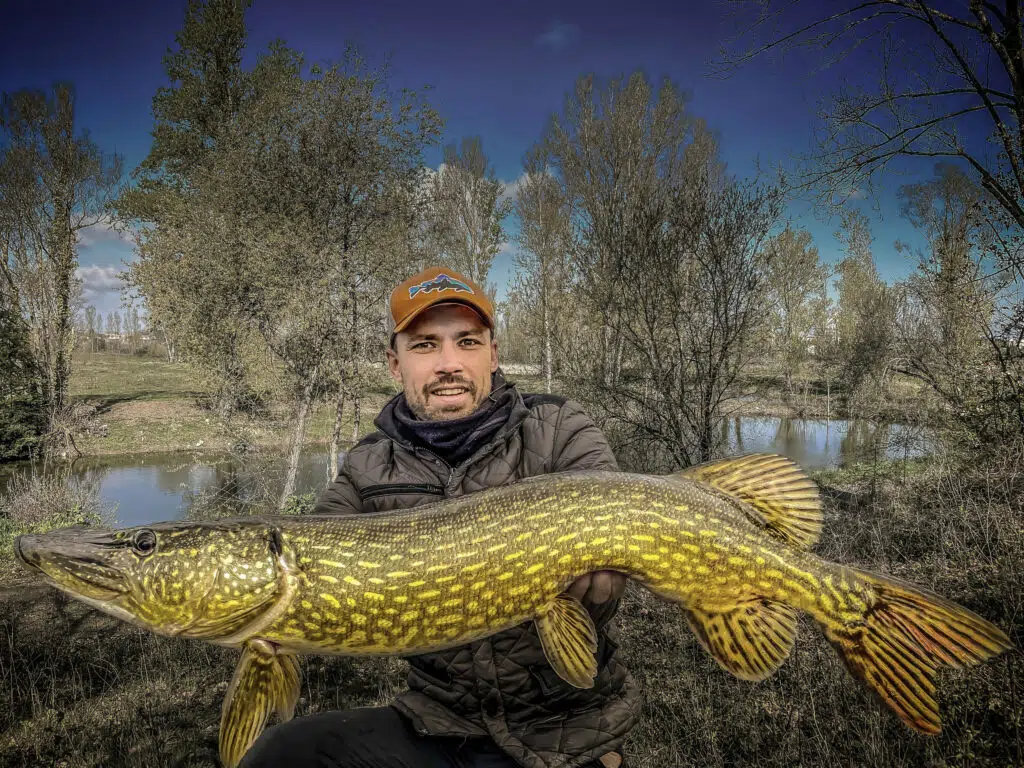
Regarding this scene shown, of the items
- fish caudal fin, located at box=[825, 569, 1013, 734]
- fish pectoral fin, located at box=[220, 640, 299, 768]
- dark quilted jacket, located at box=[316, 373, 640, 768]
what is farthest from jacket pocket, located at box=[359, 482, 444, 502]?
fish caudal fin, located at box=[825, 569, 1013, 734]

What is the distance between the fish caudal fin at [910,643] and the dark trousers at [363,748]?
2.71 ft

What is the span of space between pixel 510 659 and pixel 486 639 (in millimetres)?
95

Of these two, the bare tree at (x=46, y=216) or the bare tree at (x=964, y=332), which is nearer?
the bare tree at (x=964, y=332)

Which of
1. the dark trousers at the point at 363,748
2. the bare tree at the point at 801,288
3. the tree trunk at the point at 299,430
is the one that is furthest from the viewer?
the bare tree at the point at 801,288

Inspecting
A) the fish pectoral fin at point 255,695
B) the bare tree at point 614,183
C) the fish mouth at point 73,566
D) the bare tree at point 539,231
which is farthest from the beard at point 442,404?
the bare tree at point 539,231

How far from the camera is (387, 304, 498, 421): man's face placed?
2037 millimetres

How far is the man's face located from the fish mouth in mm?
1026

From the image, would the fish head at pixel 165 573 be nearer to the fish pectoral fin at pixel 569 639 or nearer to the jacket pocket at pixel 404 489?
the jacket pocket at pixel 404 489

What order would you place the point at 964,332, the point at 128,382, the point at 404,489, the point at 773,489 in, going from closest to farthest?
the point at 773,489, the point at 404,489, the point at 964,332, the point at 128,382

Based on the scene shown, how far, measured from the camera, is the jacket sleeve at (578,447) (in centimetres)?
187

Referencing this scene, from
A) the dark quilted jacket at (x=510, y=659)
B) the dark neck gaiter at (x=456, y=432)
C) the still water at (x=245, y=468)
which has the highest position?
the dark neck gaiter at (x=456, y=432)

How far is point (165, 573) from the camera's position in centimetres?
142

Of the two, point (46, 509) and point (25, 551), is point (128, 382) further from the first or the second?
point (25, 551)

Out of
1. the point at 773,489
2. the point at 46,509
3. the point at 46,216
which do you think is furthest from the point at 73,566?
the point at 46,216
